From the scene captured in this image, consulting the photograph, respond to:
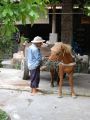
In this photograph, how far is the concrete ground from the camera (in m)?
9.64

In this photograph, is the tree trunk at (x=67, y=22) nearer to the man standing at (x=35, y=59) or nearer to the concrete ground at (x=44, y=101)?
the concrete ground at (x=44, y=101)

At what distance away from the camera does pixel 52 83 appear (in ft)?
Result: 40.5

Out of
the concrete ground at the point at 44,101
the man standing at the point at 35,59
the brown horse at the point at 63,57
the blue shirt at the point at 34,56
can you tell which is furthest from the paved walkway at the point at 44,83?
the blue shirt at the point at 34,56

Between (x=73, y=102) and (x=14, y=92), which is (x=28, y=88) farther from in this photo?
(x=73, y=102)

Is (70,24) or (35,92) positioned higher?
(70,24)

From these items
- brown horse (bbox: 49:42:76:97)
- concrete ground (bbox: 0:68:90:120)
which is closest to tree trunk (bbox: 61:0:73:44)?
concrete ground (bbox: 0:68:90:120)

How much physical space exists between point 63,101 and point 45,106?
702mm

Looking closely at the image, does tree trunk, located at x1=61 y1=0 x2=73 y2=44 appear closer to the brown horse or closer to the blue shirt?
the blue shirt

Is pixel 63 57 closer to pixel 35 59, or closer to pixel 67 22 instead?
pixel 35 59

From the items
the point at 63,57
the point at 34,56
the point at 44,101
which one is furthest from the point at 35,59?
the point at 44,101

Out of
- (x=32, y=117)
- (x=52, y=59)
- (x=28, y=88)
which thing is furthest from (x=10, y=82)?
(x=32, y=117)

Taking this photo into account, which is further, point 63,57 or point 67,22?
point 67,22

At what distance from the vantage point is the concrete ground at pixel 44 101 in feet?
31.6

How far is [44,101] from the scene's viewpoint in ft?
35.8
